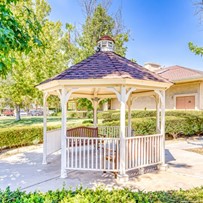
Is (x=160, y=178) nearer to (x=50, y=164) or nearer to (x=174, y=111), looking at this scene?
(x=50, y=164)

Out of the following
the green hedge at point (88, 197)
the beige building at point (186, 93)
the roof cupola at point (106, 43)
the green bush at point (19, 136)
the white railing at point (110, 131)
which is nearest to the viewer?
the green hedge at point (88, 197)

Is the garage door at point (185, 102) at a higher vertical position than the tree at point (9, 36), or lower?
lower

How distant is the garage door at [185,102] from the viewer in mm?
15719

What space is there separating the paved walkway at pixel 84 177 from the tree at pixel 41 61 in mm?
10283

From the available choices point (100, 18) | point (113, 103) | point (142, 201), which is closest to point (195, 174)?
point (142, 201)

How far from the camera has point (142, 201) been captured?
10.0 ft

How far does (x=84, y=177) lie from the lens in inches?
259

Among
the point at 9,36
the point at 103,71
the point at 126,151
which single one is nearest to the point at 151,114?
the point at 126,151

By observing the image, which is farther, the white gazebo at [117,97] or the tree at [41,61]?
the tree at [41,61]

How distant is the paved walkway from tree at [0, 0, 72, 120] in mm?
10283

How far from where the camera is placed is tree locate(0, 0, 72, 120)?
17.5 meters

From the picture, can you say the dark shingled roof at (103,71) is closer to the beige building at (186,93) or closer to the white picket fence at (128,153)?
the white picket fence at (128,153)

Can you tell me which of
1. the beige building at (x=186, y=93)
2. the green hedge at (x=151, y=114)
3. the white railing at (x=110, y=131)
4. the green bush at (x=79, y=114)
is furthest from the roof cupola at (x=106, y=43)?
the green bush at (x=79, y=114)

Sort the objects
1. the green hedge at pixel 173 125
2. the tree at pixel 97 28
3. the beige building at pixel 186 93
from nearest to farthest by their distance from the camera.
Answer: the green hedge at pixel 173 125, the beige building at pixel 186 93, the tree at pixel 97 28
